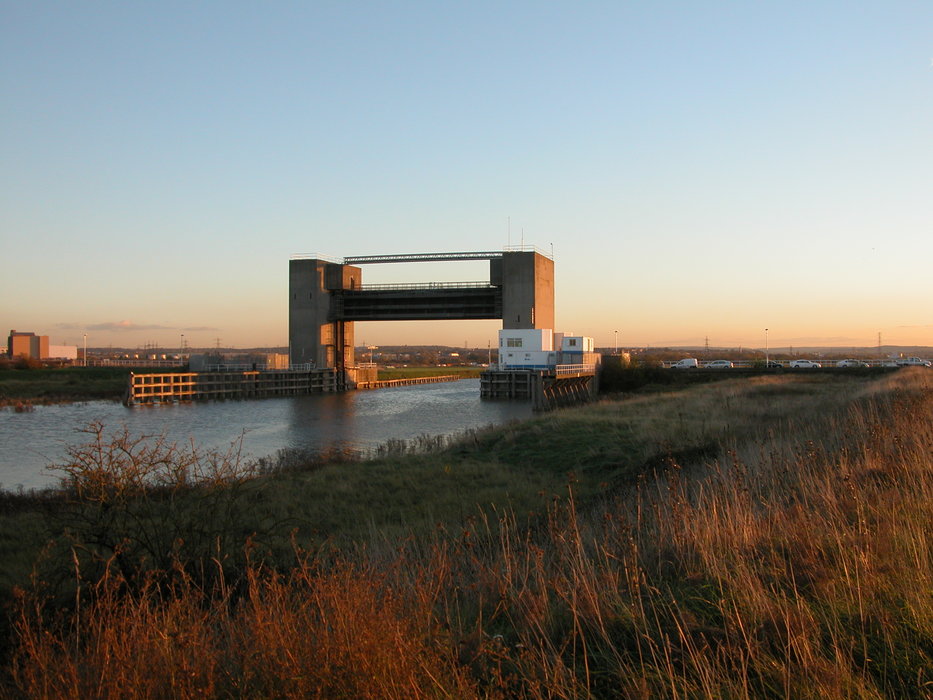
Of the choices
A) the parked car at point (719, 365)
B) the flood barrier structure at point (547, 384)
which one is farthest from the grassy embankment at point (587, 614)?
the parked car at point (719, 365)

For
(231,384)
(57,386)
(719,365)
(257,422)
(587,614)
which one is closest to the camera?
(587,614)

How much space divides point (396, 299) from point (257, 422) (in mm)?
27624

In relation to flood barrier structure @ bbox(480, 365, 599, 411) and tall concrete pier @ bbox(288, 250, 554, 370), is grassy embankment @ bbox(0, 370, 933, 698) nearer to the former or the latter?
flood barrier structure @ bbox(480, 365, 599, 411)

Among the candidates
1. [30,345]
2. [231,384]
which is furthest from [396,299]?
[30,345]

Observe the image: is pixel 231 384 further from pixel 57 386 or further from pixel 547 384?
pixel 547 384

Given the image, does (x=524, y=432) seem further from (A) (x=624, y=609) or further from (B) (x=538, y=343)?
(B) (x=538, y=343)

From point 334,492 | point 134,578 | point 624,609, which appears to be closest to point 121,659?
point 624,609

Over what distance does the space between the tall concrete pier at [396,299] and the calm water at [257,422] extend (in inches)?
322

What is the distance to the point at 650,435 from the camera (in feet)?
62.6

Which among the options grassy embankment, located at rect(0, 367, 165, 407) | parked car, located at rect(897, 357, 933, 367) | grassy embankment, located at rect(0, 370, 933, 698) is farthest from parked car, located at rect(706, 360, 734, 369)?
grassy embankment, located at rect(0, 370, 933, 698)

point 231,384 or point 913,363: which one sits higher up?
point 913,363

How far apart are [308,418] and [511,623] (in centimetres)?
3893

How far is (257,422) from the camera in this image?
3928 centimetres

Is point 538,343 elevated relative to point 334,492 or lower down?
elevated
